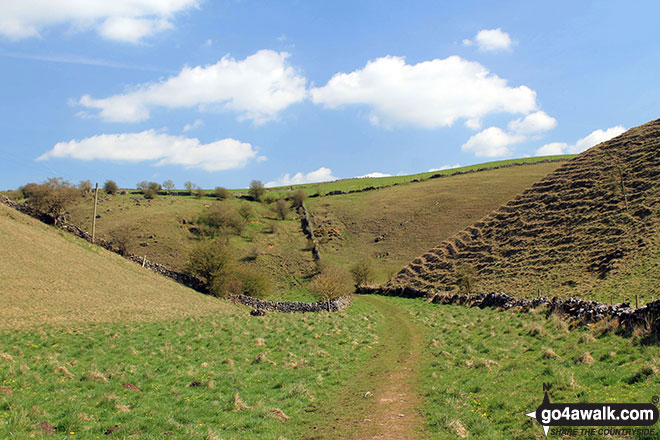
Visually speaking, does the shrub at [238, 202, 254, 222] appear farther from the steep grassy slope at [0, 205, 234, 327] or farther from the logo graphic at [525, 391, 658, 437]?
the logo graphic at [525, 391, 658, 437]

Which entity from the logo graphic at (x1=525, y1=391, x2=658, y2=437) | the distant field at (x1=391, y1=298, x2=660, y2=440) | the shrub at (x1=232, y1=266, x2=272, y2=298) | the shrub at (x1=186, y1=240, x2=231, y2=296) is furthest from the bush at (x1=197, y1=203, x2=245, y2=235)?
the logo graphic at (x1=525, y1=391, x2=658, y2=437)

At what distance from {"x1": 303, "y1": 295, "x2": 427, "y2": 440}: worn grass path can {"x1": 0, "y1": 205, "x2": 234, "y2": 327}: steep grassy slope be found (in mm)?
17531

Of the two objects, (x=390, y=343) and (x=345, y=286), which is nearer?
(x=390, y=343)

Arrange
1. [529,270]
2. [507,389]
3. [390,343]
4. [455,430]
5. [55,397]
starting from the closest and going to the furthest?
→ [455,430], [55,397], [507,389], [390,343], [529,270]

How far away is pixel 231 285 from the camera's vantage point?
45.9m

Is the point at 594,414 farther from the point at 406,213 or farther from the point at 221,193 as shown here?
the point at 221,193

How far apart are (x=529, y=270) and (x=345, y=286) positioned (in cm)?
2024

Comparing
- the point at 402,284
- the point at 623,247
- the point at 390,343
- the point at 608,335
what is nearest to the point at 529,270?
the point at 623,247

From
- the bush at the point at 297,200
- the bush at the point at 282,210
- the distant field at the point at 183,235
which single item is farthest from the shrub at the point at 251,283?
the bush at the point at 297,200

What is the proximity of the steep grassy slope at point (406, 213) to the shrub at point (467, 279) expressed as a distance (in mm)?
16249

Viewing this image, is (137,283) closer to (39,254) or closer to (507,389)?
(39,254)

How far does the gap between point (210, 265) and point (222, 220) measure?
35713 millimetres

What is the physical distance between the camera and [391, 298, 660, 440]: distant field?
860cm

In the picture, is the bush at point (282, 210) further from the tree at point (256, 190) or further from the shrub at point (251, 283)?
the shrub at point (251, 283)
